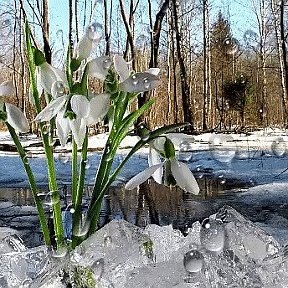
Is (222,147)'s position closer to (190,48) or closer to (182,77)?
(182,77)

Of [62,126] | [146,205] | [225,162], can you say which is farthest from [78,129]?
[225,162]

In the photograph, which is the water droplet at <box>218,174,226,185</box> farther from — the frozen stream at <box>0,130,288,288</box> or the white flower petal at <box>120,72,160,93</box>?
the white flower petal at <box>120,72,160,93</box>

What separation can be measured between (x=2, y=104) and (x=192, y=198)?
227 cm

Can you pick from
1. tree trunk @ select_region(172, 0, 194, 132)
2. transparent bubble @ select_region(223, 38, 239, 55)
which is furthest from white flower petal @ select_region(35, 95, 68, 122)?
transparent bubble @ select_region(223, 38, 239, 55)

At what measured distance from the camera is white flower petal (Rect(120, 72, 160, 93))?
0.94ft

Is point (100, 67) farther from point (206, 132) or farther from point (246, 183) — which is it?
point (206, 132)

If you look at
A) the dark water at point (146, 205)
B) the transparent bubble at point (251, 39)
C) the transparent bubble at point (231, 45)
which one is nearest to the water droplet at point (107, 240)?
the dark water at point (146, 205)

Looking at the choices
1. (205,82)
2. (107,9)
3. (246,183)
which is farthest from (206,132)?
(107,9)

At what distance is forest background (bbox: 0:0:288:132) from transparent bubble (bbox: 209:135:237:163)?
3.6 inches

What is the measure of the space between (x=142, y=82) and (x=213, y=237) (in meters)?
0.09

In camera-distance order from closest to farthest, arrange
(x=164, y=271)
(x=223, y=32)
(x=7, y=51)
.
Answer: (x=164, y=271), (x=7, y=51), (x=223, y=32)

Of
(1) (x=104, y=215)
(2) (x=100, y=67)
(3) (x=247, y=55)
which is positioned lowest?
(1) (x=104, y=215)

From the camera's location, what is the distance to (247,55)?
3135 mm

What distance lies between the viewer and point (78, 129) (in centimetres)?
29
